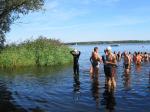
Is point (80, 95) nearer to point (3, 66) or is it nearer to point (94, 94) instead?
point (94, 94)

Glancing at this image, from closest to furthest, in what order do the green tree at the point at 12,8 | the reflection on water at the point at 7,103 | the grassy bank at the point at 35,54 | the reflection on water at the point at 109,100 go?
the reflection on water at the point at 109,100, the reflection on water at the point at 7,103, the green tree at the point at 12,8, the grassy bank at the point at 35,54

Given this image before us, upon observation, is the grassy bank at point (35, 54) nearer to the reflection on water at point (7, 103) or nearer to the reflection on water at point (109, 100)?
the reflection on water at point (7, 103)

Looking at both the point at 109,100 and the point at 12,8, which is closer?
the point at 109,100

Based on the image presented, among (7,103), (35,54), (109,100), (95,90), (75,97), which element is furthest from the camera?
(35,54)

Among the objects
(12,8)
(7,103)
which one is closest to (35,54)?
(12,8)

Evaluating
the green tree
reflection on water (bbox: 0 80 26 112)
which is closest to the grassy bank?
the green tree

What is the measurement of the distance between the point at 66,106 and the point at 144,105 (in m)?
3.63

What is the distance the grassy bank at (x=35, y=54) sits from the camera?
140 feet

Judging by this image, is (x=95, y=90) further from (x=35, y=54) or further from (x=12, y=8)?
(x=35, y=54)

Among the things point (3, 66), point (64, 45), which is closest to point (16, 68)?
point (3, 66)

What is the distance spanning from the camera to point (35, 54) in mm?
46250

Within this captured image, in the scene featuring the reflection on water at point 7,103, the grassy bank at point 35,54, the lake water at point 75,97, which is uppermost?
the grassy bank at point 35,54

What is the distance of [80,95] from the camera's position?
20031 mm

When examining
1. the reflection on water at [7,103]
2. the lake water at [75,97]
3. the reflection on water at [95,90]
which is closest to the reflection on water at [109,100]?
the lake water at [75,97]
